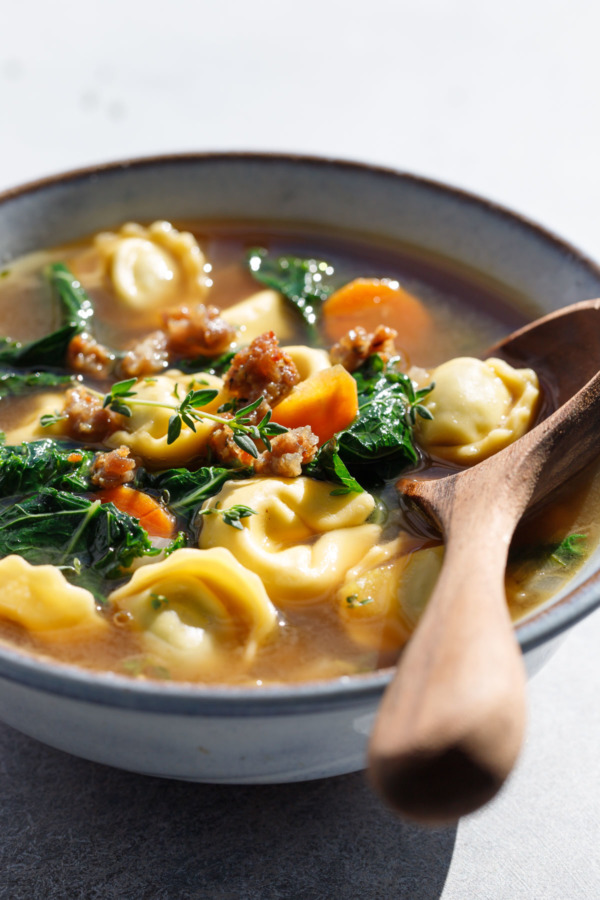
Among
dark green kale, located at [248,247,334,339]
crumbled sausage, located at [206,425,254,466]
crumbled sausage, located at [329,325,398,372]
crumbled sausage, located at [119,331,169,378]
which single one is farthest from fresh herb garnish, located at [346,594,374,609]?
dark green kale, located at [248,247,334,339]

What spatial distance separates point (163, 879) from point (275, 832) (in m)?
0.33

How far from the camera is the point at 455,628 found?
1809 mm

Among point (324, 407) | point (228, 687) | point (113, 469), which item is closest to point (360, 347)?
point (324, 407)

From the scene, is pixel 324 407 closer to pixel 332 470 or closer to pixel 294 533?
pixel 332 470

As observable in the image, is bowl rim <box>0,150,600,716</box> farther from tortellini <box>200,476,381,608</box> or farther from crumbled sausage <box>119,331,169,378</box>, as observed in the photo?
crumbled sausage <box>119,331,169,378</box>

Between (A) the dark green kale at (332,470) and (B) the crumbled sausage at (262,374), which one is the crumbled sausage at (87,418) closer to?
(B) the crumbled sausage at (262,374)

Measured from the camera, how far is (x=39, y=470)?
2855 millimetres

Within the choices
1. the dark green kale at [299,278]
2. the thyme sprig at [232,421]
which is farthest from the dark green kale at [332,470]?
the dark green kale at [299,278]

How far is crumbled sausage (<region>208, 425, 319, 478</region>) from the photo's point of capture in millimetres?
2742

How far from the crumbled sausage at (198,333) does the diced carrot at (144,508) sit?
Answer: 2.85ft

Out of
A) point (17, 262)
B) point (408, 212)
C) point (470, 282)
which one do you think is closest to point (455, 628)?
point (470, 282)

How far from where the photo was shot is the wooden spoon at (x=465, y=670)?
157cm

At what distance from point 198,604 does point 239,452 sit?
57 cm

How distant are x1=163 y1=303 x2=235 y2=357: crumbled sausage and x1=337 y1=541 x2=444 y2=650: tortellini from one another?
4.17ft
